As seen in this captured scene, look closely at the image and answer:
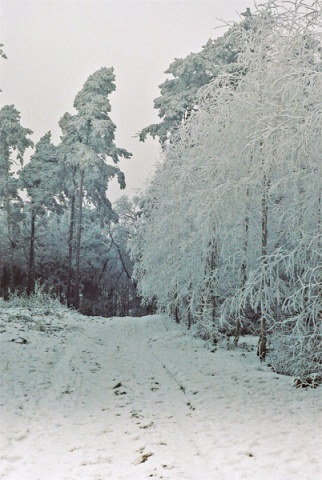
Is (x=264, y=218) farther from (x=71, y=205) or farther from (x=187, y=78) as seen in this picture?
(x=71, y=205)

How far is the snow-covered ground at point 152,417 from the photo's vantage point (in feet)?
14.9

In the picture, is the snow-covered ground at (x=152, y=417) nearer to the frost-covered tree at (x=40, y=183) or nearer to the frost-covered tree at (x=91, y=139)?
the frost-covered tree at (x=91, y=139)

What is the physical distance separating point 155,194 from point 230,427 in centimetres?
1326

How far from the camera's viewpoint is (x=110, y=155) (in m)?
28.0

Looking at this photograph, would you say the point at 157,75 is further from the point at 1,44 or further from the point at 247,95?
the point at 247,95

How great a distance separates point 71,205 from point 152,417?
26.2 m

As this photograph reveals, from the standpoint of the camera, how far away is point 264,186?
9.38m

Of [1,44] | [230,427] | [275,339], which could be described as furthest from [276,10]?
[1,44]

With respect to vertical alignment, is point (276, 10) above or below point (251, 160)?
above

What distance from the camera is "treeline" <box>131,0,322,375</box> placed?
7528mm

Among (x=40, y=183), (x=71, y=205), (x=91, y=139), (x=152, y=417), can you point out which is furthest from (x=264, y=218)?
(x=40, y=183)

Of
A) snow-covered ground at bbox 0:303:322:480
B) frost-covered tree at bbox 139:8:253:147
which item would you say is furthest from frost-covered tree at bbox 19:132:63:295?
snow-covered ground at bbox 0:303:322:480

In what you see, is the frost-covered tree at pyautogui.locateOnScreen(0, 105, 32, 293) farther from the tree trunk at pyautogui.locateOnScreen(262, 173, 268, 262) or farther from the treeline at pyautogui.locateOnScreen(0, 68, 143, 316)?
the tree trunk at pyautogui.locateOnScreen(262, 173, 268, 262)

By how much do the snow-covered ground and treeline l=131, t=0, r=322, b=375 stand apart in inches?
55.2
